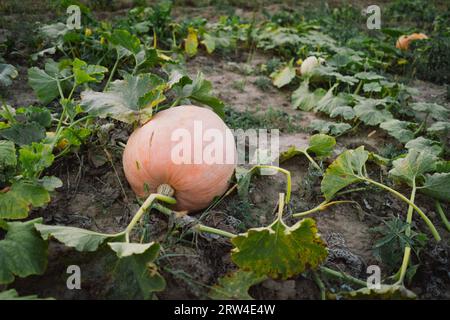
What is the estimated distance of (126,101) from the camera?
207cm

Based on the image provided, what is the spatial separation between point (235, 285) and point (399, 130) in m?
1.84

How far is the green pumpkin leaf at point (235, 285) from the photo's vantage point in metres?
1.54

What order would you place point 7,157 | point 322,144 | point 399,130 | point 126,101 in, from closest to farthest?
point 7,157 < point 126,101 < point 322,144 < point 399,130

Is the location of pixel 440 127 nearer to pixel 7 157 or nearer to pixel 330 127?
pixel 330 127

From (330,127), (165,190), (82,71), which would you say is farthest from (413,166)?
(82,71)

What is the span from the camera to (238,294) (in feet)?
5.09

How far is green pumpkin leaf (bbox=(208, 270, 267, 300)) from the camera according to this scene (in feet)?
5.06

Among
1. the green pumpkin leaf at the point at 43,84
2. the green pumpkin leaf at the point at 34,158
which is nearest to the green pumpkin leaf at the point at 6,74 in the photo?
the green pumpkin leaf at the point at 43,84

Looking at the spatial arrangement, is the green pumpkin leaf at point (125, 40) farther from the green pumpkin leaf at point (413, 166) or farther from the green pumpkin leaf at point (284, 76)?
the green pumpkin leaf at point (413, 166)

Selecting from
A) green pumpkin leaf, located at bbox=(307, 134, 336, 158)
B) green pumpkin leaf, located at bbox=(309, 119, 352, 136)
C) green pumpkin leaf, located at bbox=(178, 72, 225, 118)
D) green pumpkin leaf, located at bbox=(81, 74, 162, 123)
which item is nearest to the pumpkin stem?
green pumpkin leaf, located at bbox=(81, 74, 162, 123)

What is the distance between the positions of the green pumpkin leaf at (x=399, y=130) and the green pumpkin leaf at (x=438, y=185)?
0.65 metres

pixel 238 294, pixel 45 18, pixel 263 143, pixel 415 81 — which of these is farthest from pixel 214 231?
pixel 45 18

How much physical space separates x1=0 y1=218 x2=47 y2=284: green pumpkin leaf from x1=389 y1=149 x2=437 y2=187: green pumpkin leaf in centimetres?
181

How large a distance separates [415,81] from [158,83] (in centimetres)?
316
